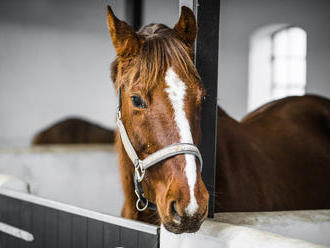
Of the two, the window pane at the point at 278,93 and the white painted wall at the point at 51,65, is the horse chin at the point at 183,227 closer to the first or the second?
the white painted wall at the point at 51,65

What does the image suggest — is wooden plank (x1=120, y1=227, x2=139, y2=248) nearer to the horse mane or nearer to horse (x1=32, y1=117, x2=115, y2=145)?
the horse mane

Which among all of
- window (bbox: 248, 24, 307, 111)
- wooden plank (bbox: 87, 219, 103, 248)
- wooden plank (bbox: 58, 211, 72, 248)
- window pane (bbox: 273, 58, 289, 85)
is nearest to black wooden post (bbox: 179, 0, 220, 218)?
wooden plank (bbox: 87, 219, 103, 248)

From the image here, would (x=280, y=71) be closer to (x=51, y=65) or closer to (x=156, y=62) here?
(x=51, y=65)

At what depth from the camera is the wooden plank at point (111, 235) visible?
139cm

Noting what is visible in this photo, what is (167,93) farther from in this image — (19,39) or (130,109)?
(19,39)

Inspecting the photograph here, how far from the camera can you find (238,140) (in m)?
2.04

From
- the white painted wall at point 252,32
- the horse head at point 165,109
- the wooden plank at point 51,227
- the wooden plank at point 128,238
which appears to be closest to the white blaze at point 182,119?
the horse head at point 165,109

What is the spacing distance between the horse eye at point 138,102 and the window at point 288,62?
4.61 metres

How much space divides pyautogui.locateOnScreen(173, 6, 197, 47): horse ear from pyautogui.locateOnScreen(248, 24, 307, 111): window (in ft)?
14.1

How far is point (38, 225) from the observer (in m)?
1.72

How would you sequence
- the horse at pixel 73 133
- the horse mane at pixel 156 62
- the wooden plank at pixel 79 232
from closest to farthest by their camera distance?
the horse mane at pixel 156 62, the wooden plank at pixel 79 232, the horse at pixel 73 133

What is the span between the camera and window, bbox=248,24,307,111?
217 inches

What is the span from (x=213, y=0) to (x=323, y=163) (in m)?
1.53

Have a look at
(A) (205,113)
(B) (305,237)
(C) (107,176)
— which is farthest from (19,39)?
(B) (305,237)
